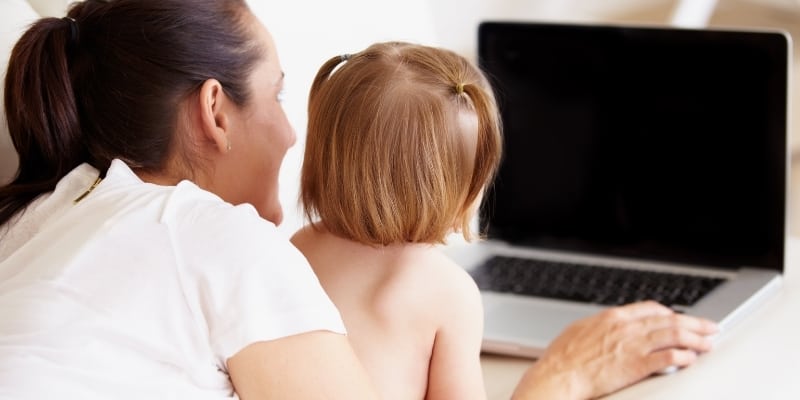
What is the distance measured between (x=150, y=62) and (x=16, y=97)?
0.42 feet

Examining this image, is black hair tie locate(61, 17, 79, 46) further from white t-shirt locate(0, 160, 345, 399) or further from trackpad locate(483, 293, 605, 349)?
trackpad locate(483, 293, 605, 349)

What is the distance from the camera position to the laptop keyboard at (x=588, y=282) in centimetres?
129

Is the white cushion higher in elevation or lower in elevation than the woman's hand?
higher

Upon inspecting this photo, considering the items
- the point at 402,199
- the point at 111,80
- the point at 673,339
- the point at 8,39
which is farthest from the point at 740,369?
the point at 8,39

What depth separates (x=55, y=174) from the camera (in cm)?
94

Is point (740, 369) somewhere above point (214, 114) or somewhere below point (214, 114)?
below

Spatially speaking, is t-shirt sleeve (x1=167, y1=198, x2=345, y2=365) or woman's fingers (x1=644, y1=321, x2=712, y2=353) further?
woman's fingers (x1=644, y1=321, x2=712, y2=353)

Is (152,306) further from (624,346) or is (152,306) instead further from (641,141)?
(641,141)

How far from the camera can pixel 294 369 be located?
0.77m

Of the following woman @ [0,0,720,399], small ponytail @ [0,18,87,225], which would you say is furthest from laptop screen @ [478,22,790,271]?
Result: small ponytail @ [0,18,87,225]

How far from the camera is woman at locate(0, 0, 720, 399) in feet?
2.52

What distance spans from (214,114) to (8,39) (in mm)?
276

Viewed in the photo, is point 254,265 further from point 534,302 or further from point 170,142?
point 534,302

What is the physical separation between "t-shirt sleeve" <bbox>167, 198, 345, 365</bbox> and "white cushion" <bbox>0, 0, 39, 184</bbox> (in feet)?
1.15
